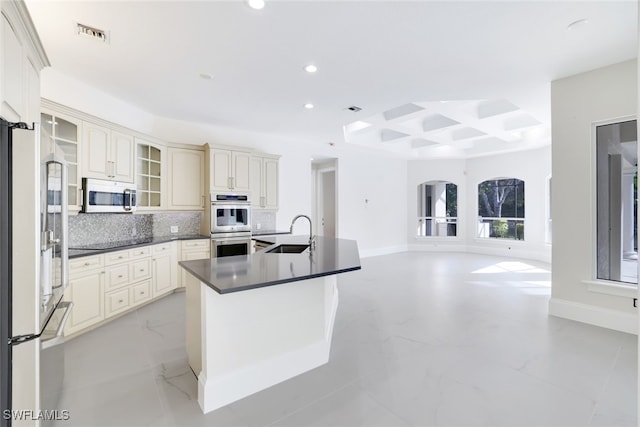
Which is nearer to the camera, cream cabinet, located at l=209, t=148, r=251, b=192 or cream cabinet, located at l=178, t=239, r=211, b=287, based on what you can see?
cream cabinet, located at l=178, t=239, r=211, b=287

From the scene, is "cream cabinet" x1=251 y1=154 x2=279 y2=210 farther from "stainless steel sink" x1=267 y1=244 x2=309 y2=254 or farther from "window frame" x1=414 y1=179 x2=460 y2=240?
"window frame" x1=414 y1=179 x2=460 y2=240

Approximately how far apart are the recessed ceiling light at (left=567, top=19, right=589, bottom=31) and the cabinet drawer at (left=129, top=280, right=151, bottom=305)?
537 cm

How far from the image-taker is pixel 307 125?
560 centimetres

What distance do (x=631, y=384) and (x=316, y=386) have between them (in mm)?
2312

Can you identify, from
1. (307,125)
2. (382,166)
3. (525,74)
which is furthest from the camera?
(382,166)

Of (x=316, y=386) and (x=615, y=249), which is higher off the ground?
(x=615, y=249)

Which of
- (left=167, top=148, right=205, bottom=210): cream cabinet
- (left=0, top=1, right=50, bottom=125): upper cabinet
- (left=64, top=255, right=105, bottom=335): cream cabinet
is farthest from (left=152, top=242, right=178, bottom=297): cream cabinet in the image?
(left=0, top=1, right=50, bottom=125): upper cabinet

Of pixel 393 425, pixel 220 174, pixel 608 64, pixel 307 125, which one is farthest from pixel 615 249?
pixel 220 174

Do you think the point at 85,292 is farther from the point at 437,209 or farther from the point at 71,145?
the point at 437,209

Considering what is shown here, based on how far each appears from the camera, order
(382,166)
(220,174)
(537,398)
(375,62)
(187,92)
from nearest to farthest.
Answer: (537,398)
(375,62)
(187,92)
(220,174)
(382,166)

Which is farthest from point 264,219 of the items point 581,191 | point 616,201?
point 616,201

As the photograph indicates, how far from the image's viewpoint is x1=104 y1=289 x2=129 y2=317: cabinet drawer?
3387 mm

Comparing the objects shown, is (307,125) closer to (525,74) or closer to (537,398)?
(525,74)

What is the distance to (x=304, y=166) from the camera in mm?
6773
